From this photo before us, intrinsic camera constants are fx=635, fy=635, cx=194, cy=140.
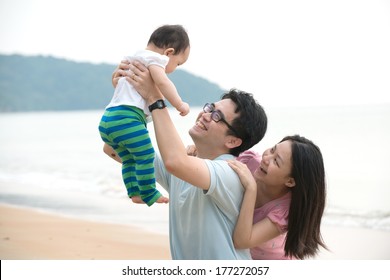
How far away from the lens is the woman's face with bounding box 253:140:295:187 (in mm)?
2074

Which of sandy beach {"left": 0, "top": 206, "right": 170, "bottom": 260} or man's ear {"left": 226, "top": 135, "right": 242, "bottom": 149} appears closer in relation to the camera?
man's ear {"left": 226, "top": 135, "right": 242, "bottom": 149}

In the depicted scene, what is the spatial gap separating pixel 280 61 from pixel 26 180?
1508 cm

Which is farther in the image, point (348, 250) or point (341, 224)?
point (341, 224)

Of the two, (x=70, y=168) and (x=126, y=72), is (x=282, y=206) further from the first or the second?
(x=70, y=168)

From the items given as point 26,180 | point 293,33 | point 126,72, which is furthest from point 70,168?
point 293,33

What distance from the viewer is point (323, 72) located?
21.7 metres

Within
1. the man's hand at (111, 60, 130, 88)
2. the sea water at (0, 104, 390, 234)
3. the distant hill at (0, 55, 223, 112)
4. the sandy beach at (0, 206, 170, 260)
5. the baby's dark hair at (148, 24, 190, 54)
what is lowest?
the distant hill at (0, 55, 223, 112)

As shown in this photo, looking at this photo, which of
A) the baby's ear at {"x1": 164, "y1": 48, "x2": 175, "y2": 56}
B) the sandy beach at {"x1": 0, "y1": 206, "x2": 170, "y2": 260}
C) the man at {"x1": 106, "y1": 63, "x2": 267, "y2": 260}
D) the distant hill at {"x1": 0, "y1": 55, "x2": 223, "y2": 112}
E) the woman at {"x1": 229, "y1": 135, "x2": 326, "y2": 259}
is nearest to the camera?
the man at {"x1": 106, "y1": 63, "x2": 267, "y2": 260}

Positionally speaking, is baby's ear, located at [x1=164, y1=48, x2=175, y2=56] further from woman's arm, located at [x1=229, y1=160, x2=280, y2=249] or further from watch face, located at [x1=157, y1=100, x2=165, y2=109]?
woman's arm, located at [x1=229, y1=160, x2=280, y2=249]

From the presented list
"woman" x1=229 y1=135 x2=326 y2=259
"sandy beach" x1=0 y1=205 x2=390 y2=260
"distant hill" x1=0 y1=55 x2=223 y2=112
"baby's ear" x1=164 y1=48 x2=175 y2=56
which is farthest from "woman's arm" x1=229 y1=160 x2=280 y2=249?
"distant hill" x1=0 y1=55 x2=223 y2=112

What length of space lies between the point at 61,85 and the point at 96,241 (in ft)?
79.5

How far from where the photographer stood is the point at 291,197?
6.96 ft

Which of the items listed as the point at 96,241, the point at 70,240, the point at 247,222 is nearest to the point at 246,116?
the point at 247,222

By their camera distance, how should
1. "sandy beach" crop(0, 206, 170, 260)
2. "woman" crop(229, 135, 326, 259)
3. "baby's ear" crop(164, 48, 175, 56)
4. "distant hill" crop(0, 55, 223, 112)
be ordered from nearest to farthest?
"woman" crop(229, 135, 326, 259), "baby's ear" crop(164, 48, 175, 56), "sandy beach" crop(0, 206, 170, 260), "distant hill" crop(0, 55, 223, 112)
